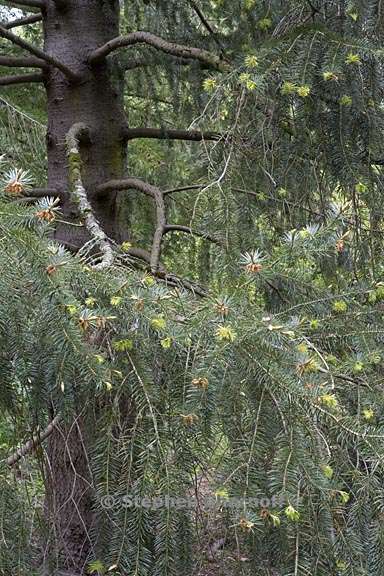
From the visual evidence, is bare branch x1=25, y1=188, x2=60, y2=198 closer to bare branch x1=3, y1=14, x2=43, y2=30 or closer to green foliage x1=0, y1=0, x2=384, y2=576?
bare branch x1=3, y1=14, x2=43, y2=30

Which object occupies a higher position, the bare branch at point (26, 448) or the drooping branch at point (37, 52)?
the drooping branch at point (37, 52)

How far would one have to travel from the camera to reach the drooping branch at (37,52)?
3312 millimetres

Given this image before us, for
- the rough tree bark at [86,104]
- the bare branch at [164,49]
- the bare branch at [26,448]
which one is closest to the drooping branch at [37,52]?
the rough tree bark at [86,104]

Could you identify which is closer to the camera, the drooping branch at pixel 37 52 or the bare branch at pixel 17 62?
the drooping branch at pixel 37 52

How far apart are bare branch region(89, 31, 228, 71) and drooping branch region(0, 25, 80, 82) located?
152mm

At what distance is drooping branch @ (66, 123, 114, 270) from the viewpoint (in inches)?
86.0

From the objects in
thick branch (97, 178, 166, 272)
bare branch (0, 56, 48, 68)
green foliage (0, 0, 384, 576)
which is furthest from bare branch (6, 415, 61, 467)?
bare branch (0, 56, 48, 68)

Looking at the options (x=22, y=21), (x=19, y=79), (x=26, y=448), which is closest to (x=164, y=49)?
(x=19, y=79)

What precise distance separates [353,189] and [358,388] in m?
0.86

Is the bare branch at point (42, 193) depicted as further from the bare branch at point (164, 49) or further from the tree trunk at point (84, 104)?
the bare branch at point (164, 49)

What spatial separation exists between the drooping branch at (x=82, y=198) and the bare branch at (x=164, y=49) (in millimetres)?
362

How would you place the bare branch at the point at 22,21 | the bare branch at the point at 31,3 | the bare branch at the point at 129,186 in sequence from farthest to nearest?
the bare branch at the point at 22,21
the bare branch at the point at 31,3
the bare branch at the point at 129,186

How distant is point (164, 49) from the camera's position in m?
3.08

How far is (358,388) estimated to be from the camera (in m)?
1.99
